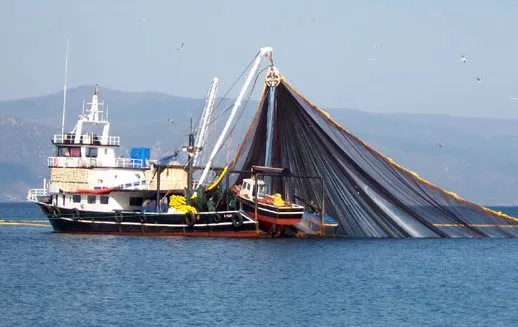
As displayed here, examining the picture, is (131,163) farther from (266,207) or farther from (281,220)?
(281,220)

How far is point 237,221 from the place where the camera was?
7412 cm

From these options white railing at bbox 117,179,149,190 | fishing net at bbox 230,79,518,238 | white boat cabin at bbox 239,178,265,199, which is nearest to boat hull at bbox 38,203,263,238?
white boat cabin at bbox 239,178,265,199

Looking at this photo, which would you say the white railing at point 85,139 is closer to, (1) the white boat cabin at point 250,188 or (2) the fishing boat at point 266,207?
(2) the fishing boat at point 266,207

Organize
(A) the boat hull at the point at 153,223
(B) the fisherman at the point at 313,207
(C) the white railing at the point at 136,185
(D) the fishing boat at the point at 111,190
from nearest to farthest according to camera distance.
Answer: (A) the boat hull at the point at 153,223 < (B) the fisherman at the point at 313,207 < (D) the fishing boat at the point at 111,190 < (C) the white railing at the point at 136,185

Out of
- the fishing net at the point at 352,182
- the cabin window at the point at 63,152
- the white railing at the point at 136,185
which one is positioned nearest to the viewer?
the fishing net at the point at 352,182

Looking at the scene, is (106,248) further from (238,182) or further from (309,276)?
(309,276)

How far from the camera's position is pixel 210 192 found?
76.1 m

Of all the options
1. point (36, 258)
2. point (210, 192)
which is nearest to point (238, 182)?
point (210, 192)

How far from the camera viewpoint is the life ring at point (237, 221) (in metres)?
73.9

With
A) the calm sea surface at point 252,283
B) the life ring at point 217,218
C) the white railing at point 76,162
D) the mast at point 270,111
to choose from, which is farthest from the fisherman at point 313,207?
the white railing at point 76,162

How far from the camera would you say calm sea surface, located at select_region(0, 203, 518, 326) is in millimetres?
46713

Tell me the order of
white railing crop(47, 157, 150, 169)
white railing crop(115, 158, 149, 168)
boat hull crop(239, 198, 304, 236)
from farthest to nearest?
white railing crop(115, 158, 149, 168) → white railing crop(47, 157, 150, 169) → boat hull crop(239, 198, 304, 236)

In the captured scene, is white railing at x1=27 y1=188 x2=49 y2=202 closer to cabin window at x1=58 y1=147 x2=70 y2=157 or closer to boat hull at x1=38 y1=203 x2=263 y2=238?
boat hull at x1=38 y1=203 x2=263 y2=238

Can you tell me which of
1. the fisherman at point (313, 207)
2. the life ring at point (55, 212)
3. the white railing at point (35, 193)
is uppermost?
the white railing at point (35, 193)
